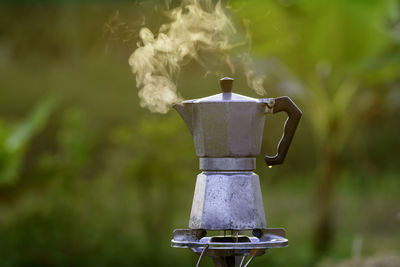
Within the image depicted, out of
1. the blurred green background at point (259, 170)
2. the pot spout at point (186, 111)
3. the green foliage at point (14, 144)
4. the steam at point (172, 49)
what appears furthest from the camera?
the blurred green background at point (259, 170)

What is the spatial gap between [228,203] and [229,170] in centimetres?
11

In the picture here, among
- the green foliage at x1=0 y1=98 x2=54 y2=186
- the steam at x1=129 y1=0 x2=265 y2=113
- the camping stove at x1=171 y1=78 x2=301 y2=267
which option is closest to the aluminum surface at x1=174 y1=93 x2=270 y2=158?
the camping stove at x1=171 y1=78 x2=301 y2=267

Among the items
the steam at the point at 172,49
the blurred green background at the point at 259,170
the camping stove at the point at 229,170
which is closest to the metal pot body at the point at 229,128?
the camping stove at the point at 229,170

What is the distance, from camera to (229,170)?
2.21 metres

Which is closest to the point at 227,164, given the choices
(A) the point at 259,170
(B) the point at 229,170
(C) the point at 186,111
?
(B) the point at 229,170

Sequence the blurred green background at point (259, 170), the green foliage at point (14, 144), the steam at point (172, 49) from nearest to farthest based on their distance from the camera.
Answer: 1. the steam at point (172, 49)
2. the green foliage at point (14, 144)
3. the blurred green background at point (259, 170)

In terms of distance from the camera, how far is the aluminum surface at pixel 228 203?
7.11 feet

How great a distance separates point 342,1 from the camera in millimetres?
6777

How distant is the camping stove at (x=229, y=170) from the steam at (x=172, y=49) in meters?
0.25

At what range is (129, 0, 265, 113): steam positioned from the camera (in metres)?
2.55

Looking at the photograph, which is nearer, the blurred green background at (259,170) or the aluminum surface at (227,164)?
the aluminum surface at (227,164)

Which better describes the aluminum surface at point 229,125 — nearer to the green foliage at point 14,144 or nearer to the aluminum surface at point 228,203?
the aluminum surface at point 228,203

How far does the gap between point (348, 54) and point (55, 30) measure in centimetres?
726

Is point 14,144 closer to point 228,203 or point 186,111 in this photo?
point 186,111
